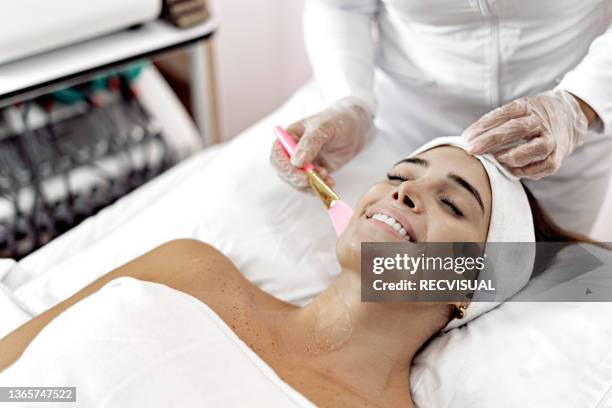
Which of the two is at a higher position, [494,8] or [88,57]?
[494,8]

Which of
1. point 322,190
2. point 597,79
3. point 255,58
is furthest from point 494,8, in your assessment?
point 255,58

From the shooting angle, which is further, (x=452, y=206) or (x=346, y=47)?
(x=346, y=47)

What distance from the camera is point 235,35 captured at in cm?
225

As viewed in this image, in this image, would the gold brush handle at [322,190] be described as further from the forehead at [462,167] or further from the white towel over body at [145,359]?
the white towel over body at [145,359]

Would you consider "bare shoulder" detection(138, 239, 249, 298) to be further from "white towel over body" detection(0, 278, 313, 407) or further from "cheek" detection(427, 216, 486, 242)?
"cheek" detection(427, 216, 486, 242)

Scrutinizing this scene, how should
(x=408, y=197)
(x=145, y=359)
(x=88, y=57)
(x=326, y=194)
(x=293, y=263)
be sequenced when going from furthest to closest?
1. (x=88, y=57)
2. (x=293, y=263)
3. (x=326, y=194)
4. (x=408, y=197)
5. (x=145, y=359)

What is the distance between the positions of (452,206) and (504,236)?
10 centimetres

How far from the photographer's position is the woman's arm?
43.3 inches

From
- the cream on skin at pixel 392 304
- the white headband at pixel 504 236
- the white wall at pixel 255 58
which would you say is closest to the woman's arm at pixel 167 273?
the cream on skin at pixel 392 304

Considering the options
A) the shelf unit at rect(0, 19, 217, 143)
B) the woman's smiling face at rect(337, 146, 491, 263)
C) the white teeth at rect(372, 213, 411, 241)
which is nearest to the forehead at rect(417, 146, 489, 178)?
the woman's smiling face at rect(337, 146, 491, 263)

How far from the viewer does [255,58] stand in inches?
92.2

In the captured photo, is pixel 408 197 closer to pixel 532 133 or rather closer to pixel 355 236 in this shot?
pixel 355 236

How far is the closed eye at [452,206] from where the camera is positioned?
1074 millimetres

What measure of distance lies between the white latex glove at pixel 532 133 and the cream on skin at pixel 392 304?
5cm
